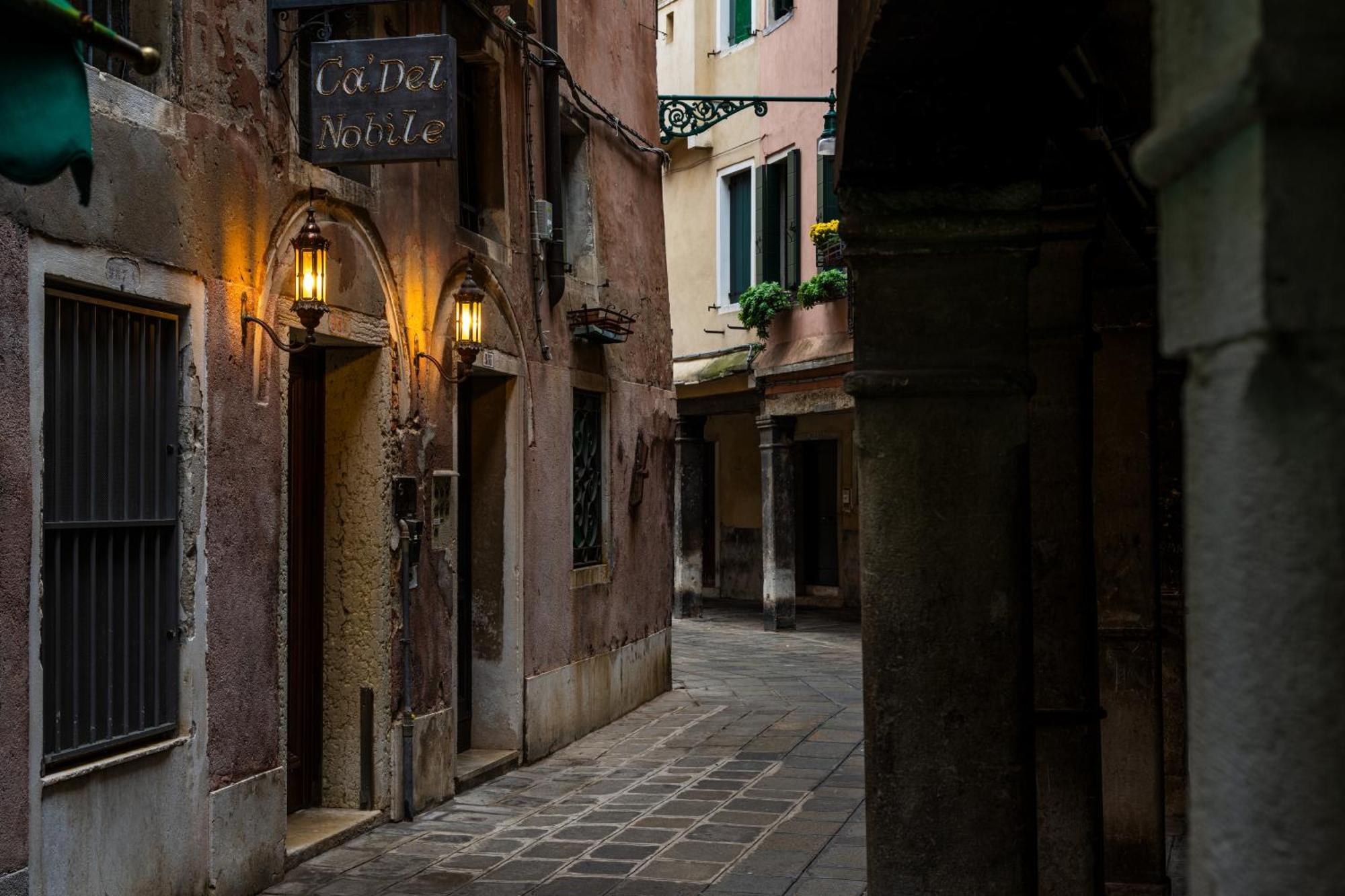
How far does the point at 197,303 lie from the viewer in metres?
5.82

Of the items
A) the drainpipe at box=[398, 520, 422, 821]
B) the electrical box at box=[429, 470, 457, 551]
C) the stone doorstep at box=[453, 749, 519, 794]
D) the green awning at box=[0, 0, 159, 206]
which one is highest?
the green awning at box=[0, 0, 159, 206]

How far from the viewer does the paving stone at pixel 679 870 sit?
6469mm

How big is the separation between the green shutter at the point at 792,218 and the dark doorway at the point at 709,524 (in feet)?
22.9

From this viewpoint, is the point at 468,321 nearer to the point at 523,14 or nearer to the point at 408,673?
the point at 408,673

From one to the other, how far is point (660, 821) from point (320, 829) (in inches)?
68.2

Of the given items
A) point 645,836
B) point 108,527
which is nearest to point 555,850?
point 645,836

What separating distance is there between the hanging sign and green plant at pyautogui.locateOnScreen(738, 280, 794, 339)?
11299mm

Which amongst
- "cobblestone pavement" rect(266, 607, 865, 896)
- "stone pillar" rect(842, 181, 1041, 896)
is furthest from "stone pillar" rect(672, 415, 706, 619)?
"stone pillar" rect(842, 181, 1041, 896)

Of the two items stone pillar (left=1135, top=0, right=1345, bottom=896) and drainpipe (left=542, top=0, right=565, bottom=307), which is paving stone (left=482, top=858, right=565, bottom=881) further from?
stone pillar (left=1135, top=0, right=1345, bottom=896)

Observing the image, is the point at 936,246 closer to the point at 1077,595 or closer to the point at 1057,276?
the point at 1057,276

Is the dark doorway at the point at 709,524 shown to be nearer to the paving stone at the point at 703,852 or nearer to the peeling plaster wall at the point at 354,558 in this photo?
the peeling plaster wall at the point at 354,558

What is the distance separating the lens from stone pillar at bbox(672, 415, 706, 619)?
2055 centimetres

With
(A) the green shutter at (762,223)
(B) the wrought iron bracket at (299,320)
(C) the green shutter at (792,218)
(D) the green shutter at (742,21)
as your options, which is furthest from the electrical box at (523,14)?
(D) the green shutter at (742,21)

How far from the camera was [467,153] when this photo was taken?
9.29 meters
